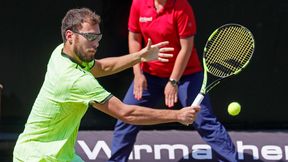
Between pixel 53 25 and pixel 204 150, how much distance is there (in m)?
1.48

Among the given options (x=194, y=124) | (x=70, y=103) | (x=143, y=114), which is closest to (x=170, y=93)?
(x=194, y=124)

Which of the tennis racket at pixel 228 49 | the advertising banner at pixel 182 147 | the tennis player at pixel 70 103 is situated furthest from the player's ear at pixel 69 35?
the advertising banner at pixel 182 147

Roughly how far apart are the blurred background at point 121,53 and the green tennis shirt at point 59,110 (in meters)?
2.22

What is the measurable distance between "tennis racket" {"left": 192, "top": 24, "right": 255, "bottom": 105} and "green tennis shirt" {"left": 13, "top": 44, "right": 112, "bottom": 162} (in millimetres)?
1350

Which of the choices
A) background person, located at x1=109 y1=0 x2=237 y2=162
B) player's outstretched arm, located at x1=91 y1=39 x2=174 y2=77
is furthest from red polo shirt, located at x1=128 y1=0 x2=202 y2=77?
player's outstretched arm, located at x1=91 y1=39 x2=174 y2=77

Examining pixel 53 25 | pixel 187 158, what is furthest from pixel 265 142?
pixel 53 25

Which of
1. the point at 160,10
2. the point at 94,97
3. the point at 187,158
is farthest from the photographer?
the point at 187,158

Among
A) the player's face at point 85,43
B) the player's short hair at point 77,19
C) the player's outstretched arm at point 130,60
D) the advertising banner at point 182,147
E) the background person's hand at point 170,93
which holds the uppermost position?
the player's short hair at point 77,19

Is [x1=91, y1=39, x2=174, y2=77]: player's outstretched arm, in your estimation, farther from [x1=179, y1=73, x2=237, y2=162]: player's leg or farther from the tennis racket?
[x1=179, y1=73, x2=237, y2=162]: player's leg

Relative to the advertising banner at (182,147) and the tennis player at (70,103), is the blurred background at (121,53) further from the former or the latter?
the tennis player at (70,103)

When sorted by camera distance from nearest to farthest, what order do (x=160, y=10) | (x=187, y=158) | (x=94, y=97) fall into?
(x=94, y=97), (x=160, y=10), (x=187, y=158)

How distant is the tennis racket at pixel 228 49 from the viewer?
220 inches

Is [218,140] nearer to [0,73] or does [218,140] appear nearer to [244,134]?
[244,134]

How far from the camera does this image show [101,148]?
6523mm
